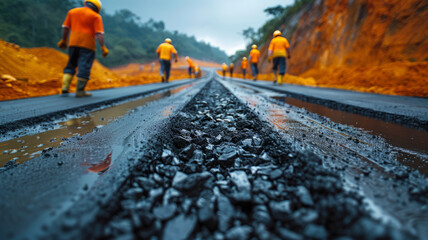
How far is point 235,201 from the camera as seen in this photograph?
0.85 meters

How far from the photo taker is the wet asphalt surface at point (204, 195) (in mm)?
657

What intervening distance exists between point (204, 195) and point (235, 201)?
153 mm

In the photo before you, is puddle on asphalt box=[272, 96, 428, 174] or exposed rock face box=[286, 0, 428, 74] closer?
puddle on asphalt box=[272, 96, 428, 174]

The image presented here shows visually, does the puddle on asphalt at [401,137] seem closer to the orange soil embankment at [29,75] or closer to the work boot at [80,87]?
the work boot at [80,87]

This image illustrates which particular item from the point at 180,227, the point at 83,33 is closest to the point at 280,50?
the point at 83,33

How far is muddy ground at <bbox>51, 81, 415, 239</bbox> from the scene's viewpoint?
2.19 ft

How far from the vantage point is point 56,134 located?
1871mm

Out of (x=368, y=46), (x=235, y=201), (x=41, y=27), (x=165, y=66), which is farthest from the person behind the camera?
(x=41, y=27)

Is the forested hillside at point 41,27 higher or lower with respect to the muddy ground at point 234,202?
higher

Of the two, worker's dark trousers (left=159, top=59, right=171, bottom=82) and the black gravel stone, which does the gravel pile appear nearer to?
the black gravel stone

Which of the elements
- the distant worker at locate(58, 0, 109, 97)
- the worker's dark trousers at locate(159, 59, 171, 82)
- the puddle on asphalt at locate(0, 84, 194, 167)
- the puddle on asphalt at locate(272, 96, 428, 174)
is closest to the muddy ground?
the puddle on asphalt at locate(272, 96, 428, 174)

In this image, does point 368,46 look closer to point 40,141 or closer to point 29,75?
point 40,141

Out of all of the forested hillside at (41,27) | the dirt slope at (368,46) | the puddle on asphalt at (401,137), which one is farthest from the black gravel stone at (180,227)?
the forested hillside at (41,27)

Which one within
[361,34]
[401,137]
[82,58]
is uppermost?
[361,34]
